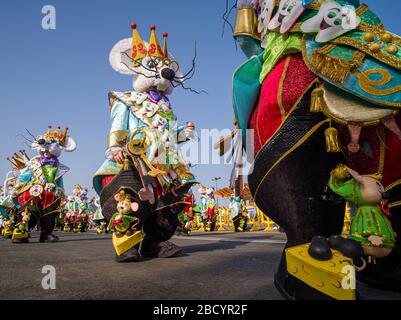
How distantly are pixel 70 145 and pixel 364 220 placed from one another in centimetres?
886

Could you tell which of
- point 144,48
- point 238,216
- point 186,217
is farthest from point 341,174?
point 238,216

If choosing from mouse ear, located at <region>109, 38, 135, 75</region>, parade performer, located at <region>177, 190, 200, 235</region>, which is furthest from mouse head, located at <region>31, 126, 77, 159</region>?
mouse ear, located at <region>109, 38, 135, 75</region>

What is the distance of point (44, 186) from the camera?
8.33m

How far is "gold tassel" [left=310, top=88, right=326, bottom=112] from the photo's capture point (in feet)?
5.66

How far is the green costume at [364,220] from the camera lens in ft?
5.07

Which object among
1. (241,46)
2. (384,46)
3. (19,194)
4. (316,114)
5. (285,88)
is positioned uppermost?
(241,46)

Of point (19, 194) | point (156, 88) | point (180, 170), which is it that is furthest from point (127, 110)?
point (19, 194)

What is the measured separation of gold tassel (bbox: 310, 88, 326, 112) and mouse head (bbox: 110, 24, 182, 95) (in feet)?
10.7

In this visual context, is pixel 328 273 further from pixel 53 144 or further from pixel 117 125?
pixel 53 144

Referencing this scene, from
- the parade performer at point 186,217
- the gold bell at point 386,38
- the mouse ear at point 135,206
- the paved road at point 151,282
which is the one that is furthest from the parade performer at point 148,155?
the parade performer at point 186,217
